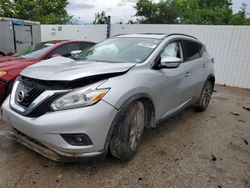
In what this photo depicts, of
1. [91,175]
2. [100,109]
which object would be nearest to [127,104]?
[100,109]

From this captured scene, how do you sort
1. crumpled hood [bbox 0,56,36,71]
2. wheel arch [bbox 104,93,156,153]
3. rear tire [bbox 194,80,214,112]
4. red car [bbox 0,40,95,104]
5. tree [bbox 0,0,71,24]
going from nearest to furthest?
wheel arch [bbox 104,93,156,153], red car [bbox 0,40,95,104], crumpled hood [bbox 0,56,36,71], rear tire [bbox 194,80,214,112], tree [bbox 0,0,71,24]

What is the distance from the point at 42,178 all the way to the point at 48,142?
48 cm

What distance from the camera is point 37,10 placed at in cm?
2422

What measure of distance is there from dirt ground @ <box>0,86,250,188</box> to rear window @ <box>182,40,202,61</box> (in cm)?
130

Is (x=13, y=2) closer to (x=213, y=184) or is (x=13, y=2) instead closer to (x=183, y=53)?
(x=183, y=53)

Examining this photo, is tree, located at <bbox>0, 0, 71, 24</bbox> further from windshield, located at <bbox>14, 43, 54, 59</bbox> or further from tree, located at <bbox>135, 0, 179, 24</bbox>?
windshield, located at <bbox>14, 43, 54, 59</bbox>

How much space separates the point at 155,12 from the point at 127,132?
64.7 feet

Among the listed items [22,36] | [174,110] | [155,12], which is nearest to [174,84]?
[174,110]

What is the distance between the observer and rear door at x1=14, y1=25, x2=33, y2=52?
34.6 ft

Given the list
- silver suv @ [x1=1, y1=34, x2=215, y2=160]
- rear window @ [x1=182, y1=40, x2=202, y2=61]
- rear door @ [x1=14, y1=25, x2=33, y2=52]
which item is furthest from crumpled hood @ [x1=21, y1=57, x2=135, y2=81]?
rear door @ [x1=14, y1=25, x2=33, y2=52]

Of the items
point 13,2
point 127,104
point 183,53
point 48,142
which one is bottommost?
point 48,142

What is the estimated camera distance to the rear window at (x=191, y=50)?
4059 millimetres

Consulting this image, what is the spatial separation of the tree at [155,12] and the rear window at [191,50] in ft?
55.1

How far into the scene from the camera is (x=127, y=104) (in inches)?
99.4
